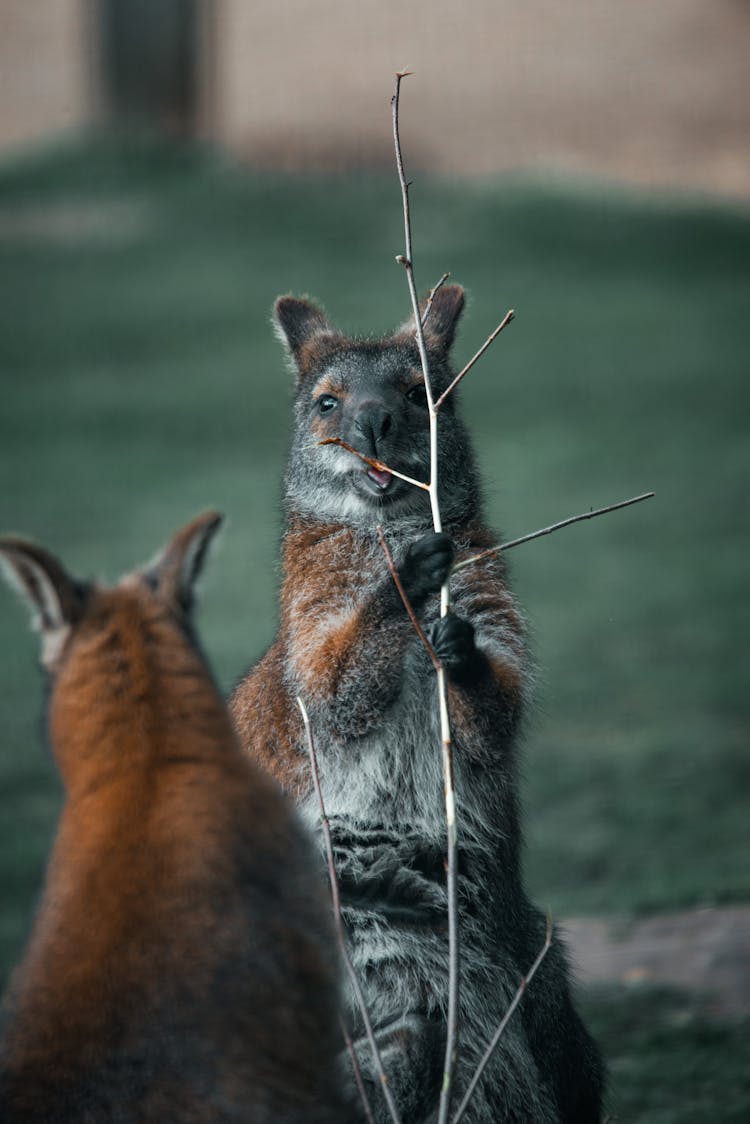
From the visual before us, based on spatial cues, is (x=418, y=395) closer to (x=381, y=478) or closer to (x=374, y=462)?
(x=381, y=478)

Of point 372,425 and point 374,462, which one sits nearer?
point 374,462

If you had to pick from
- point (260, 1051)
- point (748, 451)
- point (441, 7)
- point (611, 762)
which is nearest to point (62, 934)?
point (260, 1051)

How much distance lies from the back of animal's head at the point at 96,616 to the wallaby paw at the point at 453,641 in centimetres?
65

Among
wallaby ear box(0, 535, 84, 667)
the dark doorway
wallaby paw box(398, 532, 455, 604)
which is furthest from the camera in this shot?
the dark doorway

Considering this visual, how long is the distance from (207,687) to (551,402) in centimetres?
1287

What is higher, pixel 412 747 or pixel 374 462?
pixel 374 462

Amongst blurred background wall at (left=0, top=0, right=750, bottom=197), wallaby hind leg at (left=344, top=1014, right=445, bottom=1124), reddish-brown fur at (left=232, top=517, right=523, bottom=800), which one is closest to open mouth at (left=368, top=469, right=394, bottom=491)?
reddish-brown fur at (left=232, top=517, right=523, bottom=800)

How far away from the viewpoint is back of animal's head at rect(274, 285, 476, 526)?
382cm

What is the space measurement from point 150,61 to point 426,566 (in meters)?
18.5

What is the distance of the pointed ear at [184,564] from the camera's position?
2.77 metres

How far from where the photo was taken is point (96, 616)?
269 centimetres

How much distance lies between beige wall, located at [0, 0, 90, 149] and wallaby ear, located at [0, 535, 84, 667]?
19.4 m

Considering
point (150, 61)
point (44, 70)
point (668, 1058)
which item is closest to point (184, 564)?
point (668, 1058)

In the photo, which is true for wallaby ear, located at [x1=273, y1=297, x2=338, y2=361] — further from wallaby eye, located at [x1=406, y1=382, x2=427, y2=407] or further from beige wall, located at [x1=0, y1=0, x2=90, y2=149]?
beige wall, located at [x1=0, y1=0, x2=90, y2=149]
